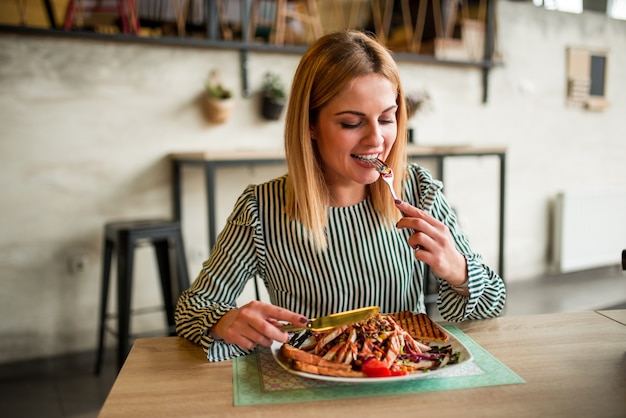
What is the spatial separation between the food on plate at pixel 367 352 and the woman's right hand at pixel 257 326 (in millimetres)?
33

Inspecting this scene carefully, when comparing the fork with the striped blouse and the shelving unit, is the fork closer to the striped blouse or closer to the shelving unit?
the striped blouse

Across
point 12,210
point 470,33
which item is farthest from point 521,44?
point 12,210

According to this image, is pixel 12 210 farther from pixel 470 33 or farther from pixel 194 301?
pixel 470 33

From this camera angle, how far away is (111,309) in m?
3.00

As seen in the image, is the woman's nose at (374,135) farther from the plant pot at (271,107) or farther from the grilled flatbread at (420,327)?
the plant pot at (271,107)

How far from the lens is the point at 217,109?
120 inches

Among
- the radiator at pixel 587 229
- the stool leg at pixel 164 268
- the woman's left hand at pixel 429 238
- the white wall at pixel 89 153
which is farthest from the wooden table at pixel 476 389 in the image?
the radiator at pixel 587 229

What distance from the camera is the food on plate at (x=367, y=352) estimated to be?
2.68 feet

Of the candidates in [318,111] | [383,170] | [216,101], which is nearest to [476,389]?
[383,170]

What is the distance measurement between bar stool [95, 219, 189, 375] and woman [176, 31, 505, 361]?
4.40 feet

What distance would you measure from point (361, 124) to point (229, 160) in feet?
5.15

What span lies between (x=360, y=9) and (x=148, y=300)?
347cm

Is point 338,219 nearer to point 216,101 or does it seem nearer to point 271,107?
point 216,101

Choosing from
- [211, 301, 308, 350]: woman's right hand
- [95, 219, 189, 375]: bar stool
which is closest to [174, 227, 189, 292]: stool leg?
[95, 219, 189, 375]: bar stool
